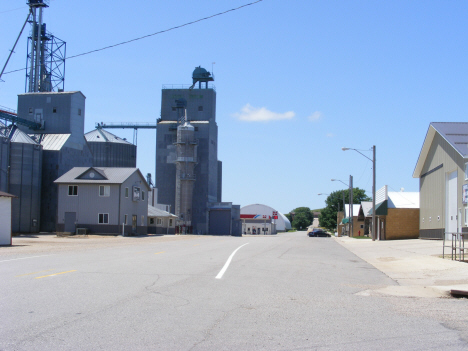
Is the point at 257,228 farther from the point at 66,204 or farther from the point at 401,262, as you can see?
the point at 401,262

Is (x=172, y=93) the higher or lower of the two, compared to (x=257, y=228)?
higher

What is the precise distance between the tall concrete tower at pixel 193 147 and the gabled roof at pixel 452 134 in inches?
1958

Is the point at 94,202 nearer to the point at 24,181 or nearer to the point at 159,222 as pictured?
the point at 24,181

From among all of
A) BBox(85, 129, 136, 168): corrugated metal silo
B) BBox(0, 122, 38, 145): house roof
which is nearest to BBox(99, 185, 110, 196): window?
BBox(0, 122, 38, 145): house roof

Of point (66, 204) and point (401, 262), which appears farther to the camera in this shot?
point (66, 204)

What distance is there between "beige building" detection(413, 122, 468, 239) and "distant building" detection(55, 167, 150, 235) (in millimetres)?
30458

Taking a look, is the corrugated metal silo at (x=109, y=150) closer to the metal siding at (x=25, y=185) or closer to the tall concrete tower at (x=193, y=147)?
the tall concrete tower at (x=193, y=147)

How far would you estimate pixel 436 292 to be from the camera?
462 inches

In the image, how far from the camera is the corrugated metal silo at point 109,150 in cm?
8751

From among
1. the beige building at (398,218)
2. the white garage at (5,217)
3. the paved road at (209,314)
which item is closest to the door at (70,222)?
the white garage at (5,217)

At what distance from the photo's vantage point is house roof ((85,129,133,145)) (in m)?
88.4

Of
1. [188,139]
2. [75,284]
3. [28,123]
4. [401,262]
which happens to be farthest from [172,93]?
[75,284]

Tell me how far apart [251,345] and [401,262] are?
Result: 16565 millimetres

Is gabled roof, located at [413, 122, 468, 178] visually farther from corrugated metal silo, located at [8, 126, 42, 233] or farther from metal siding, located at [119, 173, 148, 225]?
corrugated metal silo, located at [8, 126, 42, 233]
